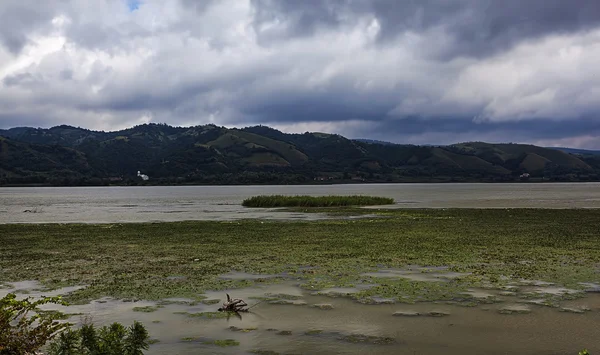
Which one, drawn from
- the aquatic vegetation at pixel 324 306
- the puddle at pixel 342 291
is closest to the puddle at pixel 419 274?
the puddle at pixel 342 291

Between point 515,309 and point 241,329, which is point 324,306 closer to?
point 241,329

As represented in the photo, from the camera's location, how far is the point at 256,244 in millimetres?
30719

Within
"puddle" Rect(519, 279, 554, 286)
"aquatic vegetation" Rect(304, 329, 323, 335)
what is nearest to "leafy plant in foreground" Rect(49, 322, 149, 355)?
"aquatic vegetation" Rect(304, 329, 323, 335)

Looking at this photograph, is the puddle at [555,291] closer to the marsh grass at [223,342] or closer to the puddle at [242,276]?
the puddle at [242,276]

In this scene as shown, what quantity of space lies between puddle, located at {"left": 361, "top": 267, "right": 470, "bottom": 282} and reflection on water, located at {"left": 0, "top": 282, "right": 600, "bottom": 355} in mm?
3586

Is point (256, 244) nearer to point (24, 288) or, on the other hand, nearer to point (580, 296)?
point (24, 288)

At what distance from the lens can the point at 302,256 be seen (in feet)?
82.5

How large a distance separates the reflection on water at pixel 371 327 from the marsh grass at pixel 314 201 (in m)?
64.4

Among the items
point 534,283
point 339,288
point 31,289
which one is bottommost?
point 31,289

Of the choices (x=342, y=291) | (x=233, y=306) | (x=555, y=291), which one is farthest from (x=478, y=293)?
(x=233, y=306)

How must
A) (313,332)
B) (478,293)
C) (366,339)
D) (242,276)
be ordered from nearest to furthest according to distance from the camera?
(366,339) < (313,332) < (478,293) < (242,276)

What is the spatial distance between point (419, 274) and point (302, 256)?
7011 mm

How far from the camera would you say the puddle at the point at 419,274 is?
19.0 metres

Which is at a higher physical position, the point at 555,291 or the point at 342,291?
the point at 555,291
